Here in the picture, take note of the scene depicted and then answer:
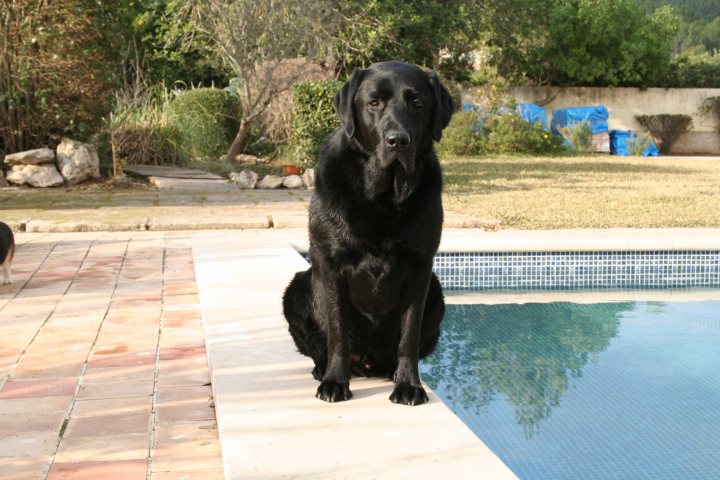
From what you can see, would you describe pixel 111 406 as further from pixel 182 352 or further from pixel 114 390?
pixel 182 352

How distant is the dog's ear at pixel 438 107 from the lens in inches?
123

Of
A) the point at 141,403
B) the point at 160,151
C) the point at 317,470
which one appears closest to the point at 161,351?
the point at 141,403

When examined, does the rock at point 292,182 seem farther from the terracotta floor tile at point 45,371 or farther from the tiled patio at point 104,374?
the terracotta floor tile at point 45,371

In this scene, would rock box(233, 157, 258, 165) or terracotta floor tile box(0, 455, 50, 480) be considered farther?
rock box(233, 157, 258, 165)

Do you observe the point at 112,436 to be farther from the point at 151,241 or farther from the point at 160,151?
the point at 160,151

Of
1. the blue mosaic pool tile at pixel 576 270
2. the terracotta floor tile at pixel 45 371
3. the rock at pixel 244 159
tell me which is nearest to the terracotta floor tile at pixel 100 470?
the terracotta floor tile at pixel 45 371

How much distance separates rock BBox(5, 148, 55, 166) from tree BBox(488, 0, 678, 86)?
13698mm

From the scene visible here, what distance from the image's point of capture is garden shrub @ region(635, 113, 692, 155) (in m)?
22.8

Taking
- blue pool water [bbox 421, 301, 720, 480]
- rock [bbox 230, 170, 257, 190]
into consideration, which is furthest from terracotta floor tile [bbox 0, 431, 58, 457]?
rock [bbox 230, 170, 257, 190]

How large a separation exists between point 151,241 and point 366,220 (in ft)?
15.7

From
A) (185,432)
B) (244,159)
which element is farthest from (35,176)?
(185,432)

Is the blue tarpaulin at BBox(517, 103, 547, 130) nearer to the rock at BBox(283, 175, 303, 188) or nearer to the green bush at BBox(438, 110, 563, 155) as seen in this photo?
the green bush at BBox(438, 110, 563, 155)

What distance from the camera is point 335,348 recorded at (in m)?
3.18

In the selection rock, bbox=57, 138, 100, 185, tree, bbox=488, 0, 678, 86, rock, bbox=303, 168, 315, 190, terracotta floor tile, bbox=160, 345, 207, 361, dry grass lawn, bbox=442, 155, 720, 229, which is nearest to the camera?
terracotta floor tile, bbox=160, 345, 207, 361
